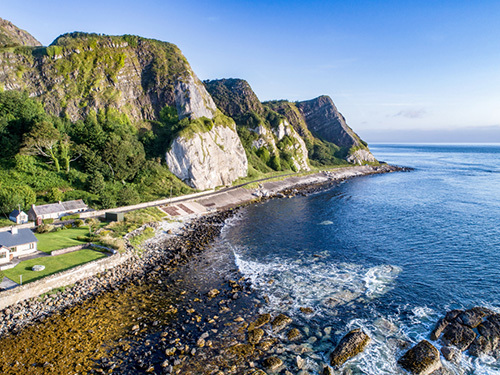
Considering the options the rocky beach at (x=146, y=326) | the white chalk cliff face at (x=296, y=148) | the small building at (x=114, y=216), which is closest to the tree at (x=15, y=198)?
the small building at (x=114, y=216)

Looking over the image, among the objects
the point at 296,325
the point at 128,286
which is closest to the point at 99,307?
the point at 128,286

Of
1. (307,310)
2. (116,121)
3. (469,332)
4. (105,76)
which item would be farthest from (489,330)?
(105,76)

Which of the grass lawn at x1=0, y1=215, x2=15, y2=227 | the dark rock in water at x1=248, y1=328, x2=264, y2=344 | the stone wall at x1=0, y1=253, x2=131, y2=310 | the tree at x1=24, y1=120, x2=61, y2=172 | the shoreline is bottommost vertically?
the dark rock in water at x1=248, y1=328, x2=264, y2=344

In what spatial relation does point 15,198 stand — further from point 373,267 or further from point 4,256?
point 373,267

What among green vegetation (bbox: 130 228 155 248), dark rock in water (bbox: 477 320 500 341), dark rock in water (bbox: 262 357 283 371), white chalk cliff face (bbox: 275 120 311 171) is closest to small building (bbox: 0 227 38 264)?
green vegetation (bbox: 130 228 155 248)

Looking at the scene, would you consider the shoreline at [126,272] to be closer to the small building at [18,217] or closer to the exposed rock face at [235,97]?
the small building at [18,217]

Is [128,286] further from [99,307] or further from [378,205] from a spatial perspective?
[378,205]

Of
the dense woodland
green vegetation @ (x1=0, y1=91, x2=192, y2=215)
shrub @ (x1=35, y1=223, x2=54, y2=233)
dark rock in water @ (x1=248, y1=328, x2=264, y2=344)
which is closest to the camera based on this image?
dark rock in water @ (x1=248, y1=328, x2=264, y2=344)

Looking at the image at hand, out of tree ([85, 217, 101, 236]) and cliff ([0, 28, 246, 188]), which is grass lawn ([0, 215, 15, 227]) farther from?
cliff ([0, 28, 246, 188])
